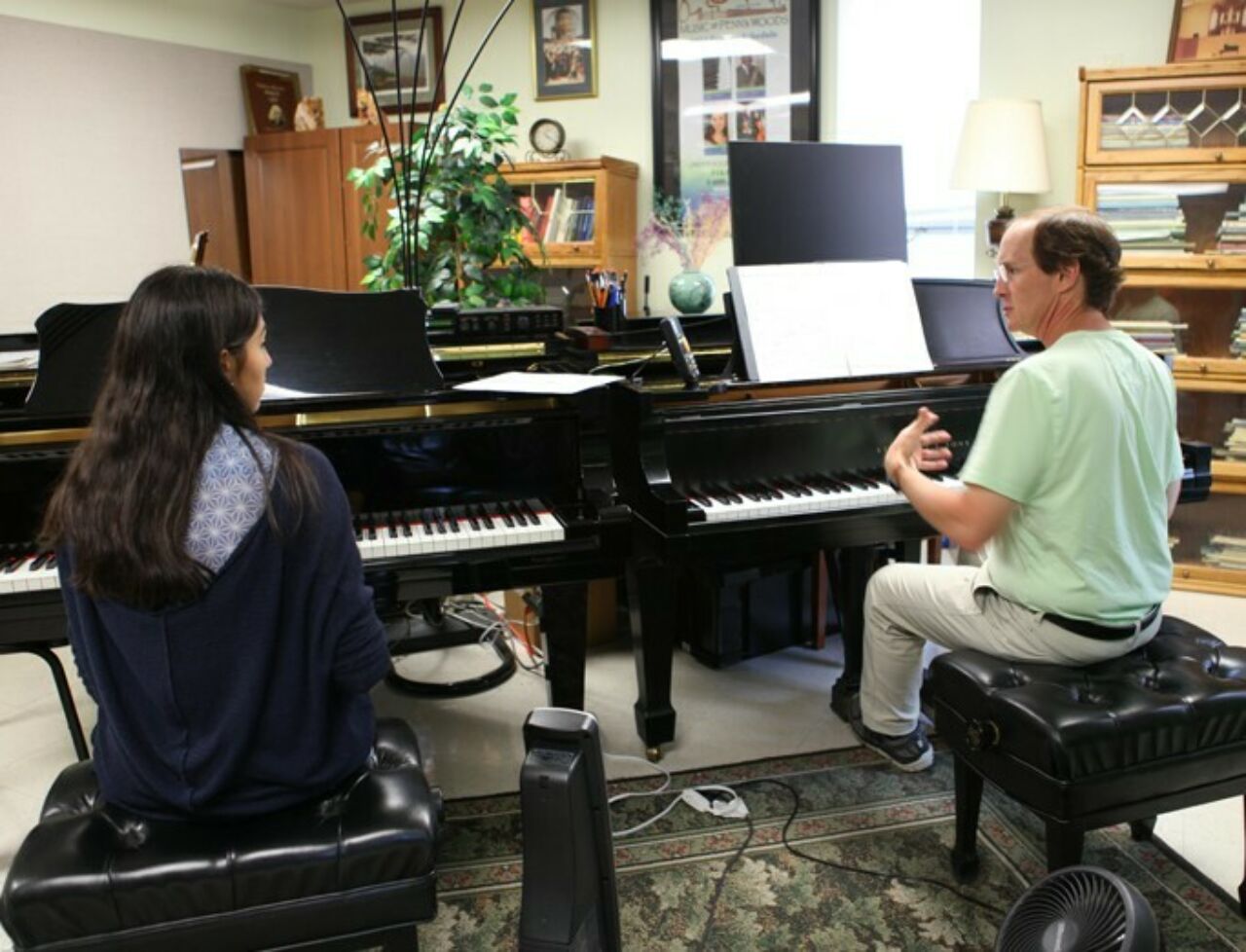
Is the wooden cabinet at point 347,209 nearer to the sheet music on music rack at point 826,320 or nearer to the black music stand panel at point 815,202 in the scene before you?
the black music stand panel at point 815,202

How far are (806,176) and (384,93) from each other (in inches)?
141

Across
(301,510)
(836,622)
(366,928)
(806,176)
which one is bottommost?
(836,622)

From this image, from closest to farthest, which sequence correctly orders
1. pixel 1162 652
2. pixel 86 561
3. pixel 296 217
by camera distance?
pixel 86 561
pixel 1162 652
pixel 296 217

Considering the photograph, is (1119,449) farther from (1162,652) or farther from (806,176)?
(806,176)

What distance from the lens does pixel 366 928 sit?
1.39 metres

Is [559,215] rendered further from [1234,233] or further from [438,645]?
[1234,233]

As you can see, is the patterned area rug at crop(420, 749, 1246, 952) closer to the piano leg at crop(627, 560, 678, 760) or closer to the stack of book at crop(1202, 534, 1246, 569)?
the piano leg at crop(627, 560, 678, 760)

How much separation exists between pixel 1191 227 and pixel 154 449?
3779 millimetres

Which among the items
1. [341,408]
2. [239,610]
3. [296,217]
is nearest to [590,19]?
[296,217]

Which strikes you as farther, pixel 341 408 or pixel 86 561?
pixel 341 408

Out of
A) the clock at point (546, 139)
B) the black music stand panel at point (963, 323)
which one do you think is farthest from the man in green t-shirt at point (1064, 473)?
the clock at point (546, 139)

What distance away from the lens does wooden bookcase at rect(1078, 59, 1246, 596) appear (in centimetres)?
357

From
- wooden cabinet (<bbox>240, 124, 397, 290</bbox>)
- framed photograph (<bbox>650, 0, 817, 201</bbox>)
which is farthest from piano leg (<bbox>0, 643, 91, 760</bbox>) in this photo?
framed photograph (<bbox>650, 0, 817, 201</bbox>)

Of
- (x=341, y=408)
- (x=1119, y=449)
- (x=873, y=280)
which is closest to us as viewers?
(x=1119, y=449)
